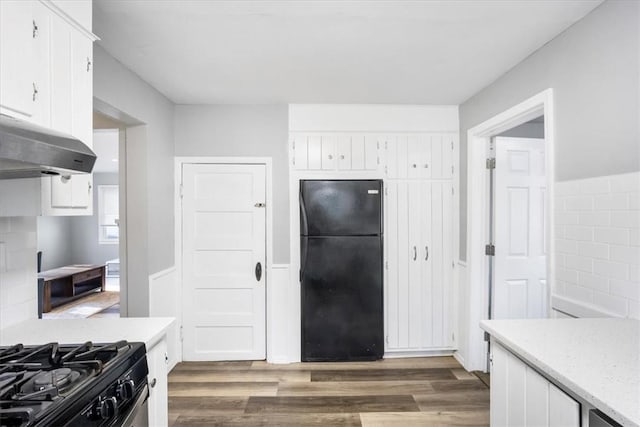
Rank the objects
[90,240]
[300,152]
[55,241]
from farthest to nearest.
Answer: [90,240]
[55,241]
[300,152]

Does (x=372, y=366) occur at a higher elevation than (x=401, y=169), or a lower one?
lower

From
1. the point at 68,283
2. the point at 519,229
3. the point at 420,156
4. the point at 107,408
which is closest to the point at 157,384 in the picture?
the point at 107,408

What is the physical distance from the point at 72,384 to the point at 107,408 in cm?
13

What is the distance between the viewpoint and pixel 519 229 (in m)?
2.65

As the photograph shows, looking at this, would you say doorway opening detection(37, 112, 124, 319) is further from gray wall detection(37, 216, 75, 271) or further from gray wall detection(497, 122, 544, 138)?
gray wall detection(497, 122, 544, 138)

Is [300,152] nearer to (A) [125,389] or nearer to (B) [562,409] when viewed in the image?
(A) [125,389]

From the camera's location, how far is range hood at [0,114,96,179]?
0.85 m

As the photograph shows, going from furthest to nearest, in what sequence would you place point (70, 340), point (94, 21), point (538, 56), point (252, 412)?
point (252, 412) < point (538, 56) < point (94, 21) < point (70, 340)

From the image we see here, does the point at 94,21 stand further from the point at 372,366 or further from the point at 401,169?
the point at 372,366

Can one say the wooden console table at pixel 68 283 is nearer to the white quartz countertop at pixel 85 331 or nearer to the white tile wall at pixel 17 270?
the white tile wall at pixel 17 270

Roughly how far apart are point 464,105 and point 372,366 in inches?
101

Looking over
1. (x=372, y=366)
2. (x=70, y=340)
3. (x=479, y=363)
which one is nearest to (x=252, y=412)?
(x=372, y=366)

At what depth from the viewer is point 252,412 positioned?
2211 millimetres

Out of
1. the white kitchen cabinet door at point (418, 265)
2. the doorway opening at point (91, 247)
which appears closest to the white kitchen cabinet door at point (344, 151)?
the white kitchen cabinet door at point (418, 265)
